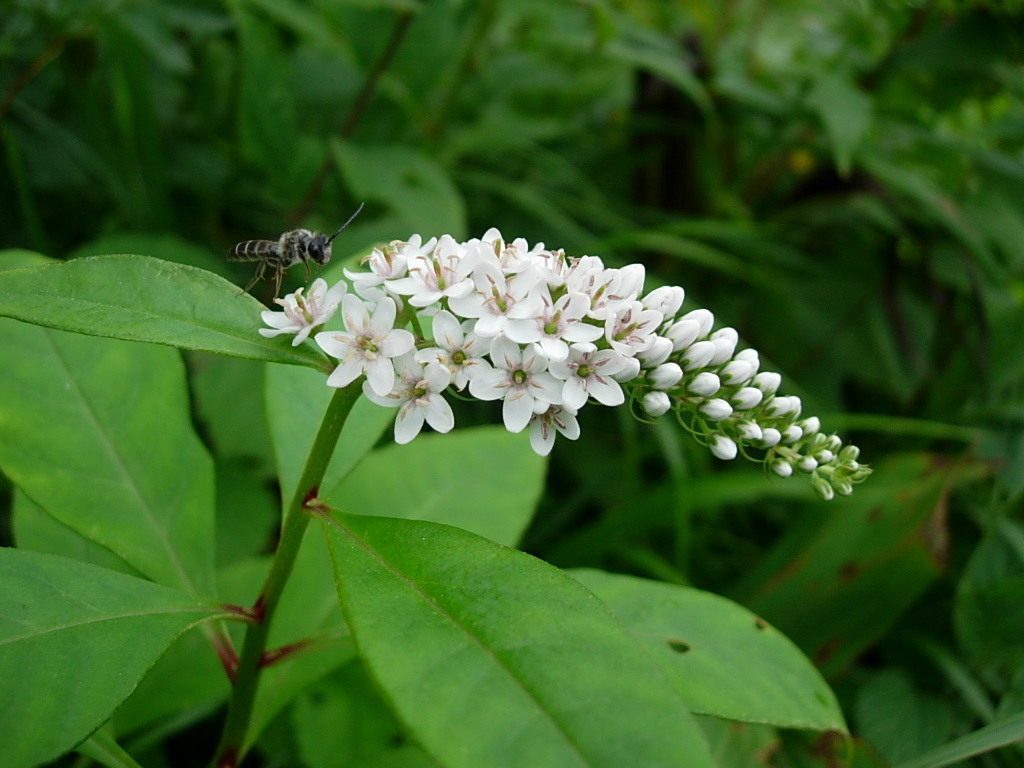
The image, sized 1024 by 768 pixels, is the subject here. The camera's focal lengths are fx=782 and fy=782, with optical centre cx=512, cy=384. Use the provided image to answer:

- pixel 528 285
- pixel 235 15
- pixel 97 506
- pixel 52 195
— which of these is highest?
pixel 528 285

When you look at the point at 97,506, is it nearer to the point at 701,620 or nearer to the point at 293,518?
the point at 293,518

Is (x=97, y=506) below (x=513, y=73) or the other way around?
below

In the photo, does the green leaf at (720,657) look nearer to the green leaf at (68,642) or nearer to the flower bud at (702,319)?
the flower bud at (702,319)

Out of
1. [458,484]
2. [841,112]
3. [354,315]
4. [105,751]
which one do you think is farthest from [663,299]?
[841,112]

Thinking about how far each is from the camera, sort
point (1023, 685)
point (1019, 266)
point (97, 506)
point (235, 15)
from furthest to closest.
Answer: point (1019, 266)
point (235, 15)
point (1023, 685)
point (97, 506)

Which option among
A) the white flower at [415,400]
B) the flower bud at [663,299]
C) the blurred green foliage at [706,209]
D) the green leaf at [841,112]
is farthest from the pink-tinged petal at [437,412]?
the green leaf at [841,112]


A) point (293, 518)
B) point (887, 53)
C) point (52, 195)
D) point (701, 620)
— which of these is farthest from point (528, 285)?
point (887, 53)

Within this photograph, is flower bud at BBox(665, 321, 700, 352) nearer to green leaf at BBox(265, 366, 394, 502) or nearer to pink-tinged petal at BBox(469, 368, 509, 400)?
pink-tinged petal at BBox(469, 368, 509, 400)
